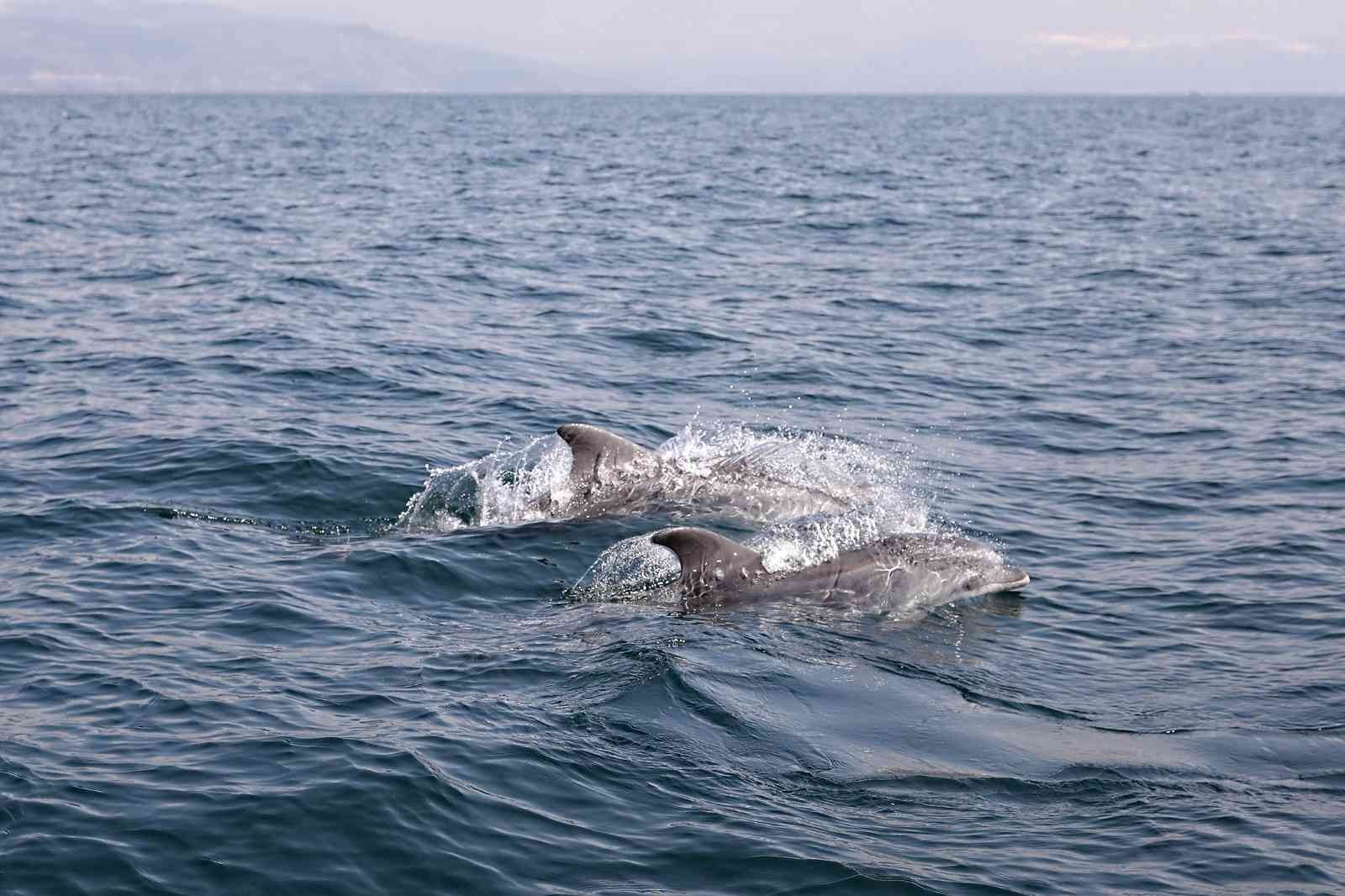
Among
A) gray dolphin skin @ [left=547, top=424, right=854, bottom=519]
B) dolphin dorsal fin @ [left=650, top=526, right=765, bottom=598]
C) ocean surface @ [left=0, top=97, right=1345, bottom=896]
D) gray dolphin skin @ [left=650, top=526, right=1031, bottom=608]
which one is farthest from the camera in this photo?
gray dolphin skin @ [left=547, top=424, right=854, bottom=519]

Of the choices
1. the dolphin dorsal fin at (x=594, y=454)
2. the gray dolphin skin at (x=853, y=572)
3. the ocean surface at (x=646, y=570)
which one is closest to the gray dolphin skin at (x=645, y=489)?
the dolphin dorsal fin at (x=594, y=454)

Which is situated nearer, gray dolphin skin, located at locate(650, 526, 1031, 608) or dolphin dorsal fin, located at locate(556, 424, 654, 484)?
gray dolphin skin, located at locate(650, 526, 1031, 608)

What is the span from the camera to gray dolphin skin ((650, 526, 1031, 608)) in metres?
13.5

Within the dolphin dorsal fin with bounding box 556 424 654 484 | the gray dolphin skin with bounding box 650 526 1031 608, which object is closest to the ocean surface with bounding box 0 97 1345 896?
the gray dolphin skin with bounding box 650 526 1031 608

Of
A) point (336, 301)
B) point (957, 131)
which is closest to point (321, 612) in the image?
point (336, 301)

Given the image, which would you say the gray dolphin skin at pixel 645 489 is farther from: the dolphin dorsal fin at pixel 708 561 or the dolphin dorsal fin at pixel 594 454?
the dolphin dorsal fin at pixel 708 561

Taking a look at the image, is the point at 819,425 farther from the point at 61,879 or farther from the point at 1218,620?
the point at 61,879

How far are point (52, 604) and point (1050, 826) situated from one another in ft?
27.7

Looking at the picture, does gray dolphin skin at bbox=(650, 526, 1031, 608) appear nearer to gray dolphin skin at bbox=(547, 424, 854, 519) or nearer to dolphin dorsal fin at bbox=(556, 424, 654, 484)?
gray dolphin skin at bbox=(547, 424, 854, 519)

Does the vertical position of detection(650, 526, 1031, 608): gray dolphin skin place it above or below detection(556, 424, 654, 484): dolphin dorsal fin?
below

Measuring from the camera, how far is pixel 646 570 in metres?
14.3

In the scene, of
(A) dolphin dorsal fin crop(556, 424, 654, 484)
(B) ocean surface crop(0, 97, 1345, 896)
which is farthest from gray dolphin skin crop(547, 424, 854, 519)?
(B) ocean surface crop(0, 97, 1345, 896)

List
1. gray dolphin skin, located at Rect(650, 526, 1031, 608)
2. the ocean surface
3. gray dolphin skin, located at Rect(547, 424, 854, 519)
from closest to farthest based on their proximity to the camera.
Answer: the ocean surface, gray dolphin skin, located at Rect(650, 526, 1031, 608), gray dolphin skin, located at Rect(547, 424, 854, 519)

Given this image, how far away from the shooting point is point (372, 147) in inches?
2965
